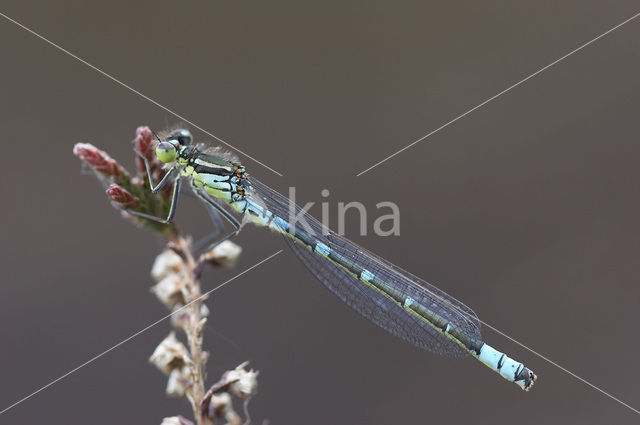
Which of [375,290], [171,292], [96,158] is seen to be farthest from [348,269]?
[96,158]

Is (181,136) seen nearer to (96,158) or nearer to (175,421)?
(96,158)

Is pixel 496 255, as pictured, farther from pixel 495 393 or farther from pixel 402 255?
pixel 495 393

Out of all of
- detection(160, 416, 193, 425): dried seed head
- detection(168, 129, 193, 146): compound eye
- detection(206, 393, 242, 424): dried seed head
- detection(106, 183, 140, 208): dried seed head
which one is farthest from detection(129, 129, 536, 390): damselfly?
detection(160, 416, 193, 425): dried seed head

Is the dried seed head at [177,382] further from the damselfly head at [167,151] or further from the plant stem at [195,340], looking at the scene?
the damselfly head at [167,151]

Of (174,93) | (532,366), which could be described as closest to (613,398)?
(532,366)

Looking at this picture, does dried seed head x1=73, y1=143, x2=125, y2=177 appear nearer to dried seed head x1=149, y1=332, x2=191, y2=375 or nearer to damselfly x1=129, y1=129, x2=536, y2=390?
dried seed head x1=149, y1=332, x2=191, y2=375

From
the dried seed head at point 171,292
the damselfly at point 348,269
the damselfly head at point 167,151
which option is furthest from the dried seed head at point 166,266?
the damselfly at point 348,269

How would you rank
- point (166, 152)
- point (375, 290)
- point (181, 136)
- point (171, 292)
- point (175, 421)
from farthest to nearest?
point (375, 290) < point (181, 136) < point (166, 152) < point (171, 292) < point (175, 421)
